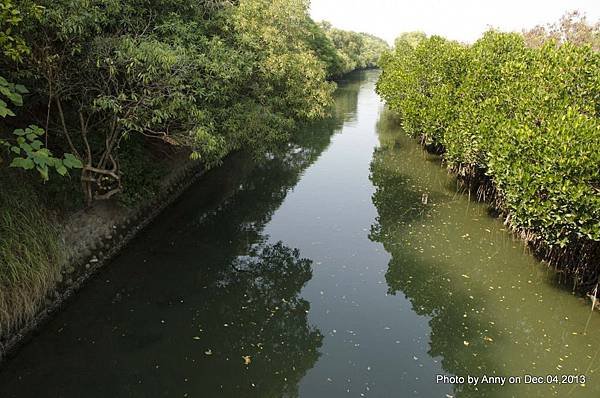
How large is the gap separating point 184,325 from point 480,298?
9.31 metres

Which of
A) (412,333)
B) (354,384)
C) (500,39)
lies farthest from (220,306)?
(500,39)

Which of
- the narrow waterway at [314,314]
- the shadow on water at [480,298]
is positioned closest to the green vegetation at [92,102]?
the narrow waterway at [314,314]

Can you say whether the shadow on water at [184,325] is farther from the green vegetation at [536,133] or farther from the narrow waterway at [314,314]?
the green vegetation at [536,133]

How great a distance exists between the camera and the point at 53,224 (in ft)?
42.1

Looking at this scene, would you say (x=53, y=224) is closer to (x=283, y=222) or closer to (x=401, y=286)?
(x=283, y=222)

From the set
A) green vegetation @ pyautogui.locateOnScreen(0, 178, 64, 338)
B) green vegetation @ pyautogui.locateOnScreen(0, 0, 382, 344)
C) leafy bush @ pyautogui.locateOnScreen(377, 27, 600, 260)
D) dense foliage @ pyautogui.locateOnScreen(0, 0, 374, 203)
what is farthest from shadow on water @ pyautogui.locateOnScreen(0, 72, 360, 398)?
leafy bush @ pyautogui.locateOnScreen(377, 27, 600, 260)

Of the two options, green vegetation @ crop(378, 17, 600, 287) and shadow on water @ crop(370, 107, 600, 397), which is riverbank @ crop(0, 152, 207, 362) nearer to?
shadow on water @ crop(370, 107, 600, 397)

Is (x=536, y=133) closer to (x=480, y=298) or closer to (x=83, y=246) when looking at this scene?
(x=480, y=298)

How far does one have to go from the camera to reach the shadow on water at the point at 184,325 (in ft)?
32.8

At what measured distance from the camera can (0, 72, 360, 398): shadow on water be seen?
10.0 m

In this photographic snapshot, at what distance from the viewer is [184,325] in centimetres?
1204

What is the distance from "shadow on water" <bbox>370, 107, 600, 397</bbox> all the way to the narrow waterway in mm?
53

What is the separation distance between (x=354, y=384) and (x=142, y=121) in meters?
9.26

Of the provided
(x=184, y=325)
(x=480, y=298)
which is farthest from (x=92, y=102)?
(x=480, y=298)
